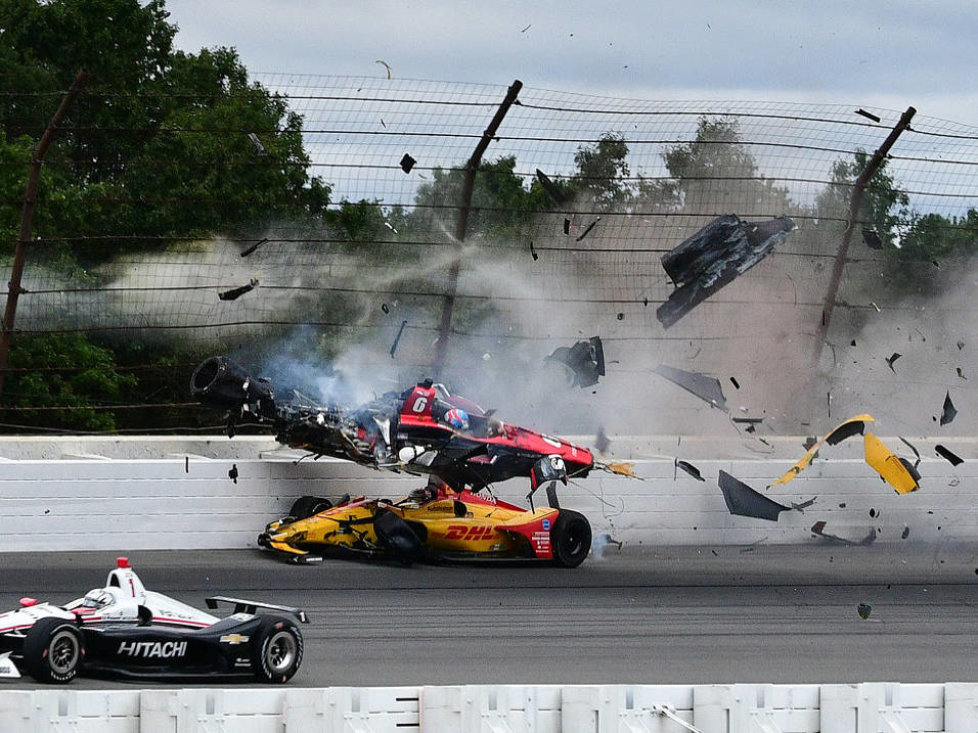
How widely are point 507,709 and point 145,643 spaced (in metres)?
2.07

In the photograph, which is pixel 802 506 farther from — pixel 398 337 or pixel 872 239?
pixel 398 337

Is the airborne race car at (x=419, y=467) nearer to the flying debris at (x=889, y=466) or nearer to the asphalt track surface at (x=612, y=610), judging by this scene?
the asphalt track surface at (x=612, y=610)

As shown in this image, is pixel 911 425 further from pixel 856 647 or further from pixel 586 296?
pixel 856 647

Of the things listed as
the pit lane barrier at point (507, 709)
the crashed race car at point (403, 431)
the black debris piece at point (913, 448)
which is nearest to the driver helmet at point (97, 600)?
the pit lane barrier at point (507, 709)

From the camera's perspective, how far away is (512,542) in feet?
37.8

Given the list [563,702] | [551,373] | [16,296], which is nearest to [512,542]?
[551,373]

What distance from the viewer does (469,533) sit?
1141 centimetres

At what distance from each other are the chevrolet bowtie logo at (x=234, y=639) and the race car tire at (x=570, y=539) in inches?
179

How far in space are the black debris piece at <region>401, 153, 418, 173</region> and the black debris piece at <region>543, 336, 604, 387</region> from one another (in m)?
2.16

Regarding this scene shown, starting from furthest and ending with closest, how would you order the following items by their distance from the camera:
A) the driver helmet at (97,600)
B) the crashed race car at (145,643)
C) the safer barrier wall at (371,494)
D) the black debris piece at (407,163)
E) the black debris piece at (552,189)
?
the black debris piece at (552,189) < the black debris piece at (407,163) < the safer barrier wall at (371,494) < the driver helmet at (97,600) < the crashed race car at (145,643)

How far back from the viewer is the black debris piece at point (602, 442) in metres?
13.6

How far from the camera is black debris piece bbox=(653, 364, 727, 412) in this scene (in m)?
13.3

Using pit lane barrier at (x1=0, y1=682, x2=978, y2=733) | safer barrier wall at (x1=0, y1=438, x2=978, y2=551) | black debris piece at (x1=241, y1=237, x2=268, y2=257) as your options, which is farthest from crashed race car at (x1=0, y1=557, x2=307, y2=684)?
black debris piece at (x1=241, y1=237, x2=268, y2=257)

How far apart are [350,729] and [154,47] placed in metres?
25.3
